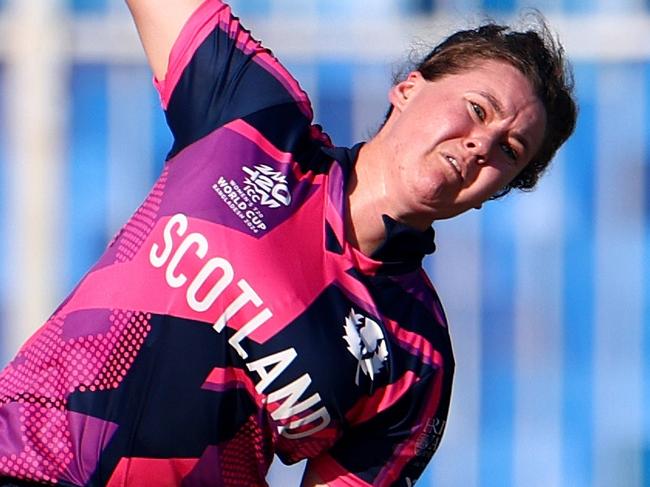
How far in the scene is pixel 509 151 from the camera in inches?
107

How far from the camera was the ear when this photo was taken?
2.77m

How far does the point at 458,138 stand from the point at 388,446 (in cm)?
59

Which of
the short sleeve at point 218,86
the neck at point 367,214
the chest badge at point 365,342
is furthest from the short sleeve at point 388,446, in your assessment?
the short sleeve at point 218,86

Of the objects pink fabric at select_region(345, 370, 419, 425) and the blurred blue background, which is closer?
pink fabric at select_region(345, 370, 419, 425)

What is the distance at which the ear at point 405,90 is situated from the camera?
277 centimetres

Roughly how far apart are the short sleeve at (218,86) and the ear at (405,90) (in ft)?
0.71

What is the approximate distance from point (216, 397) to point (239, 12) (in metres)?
1.84

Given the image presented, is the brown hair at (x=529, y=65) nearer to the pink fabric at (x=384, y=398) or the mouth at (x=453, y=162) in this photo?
the mouth at (x=453, y=162)

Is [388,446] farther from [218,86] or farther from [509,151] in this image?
[218,86]

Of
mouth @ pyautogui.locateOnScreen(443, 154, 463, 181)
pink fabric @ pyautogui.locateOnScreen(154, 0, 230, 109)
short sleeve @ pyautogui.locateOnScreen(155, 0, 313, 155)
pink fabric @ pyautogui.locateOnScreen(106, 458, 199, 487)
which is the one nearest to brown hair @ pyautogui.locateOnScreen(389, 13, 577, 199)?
mouth @ pyautogui.locateOnScreen(443, 154, 463, 181)

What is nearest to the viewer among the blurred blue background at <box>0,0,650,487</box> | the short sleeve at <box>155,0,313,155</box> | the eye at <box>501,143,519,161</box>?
the short sleeve at <box>155,0,313,155</box>

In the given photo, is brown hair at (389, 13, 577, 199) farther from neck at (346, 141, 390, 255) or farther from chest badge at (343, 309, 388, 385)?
chest badge at (343, 309, 388, 385)

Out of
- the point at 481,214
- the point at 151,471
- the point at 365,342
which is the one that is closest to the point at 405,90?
the point at 365,342

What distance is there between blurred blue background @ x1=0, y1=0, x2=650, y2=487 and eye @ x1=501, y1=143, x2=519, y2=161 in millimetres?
1363
